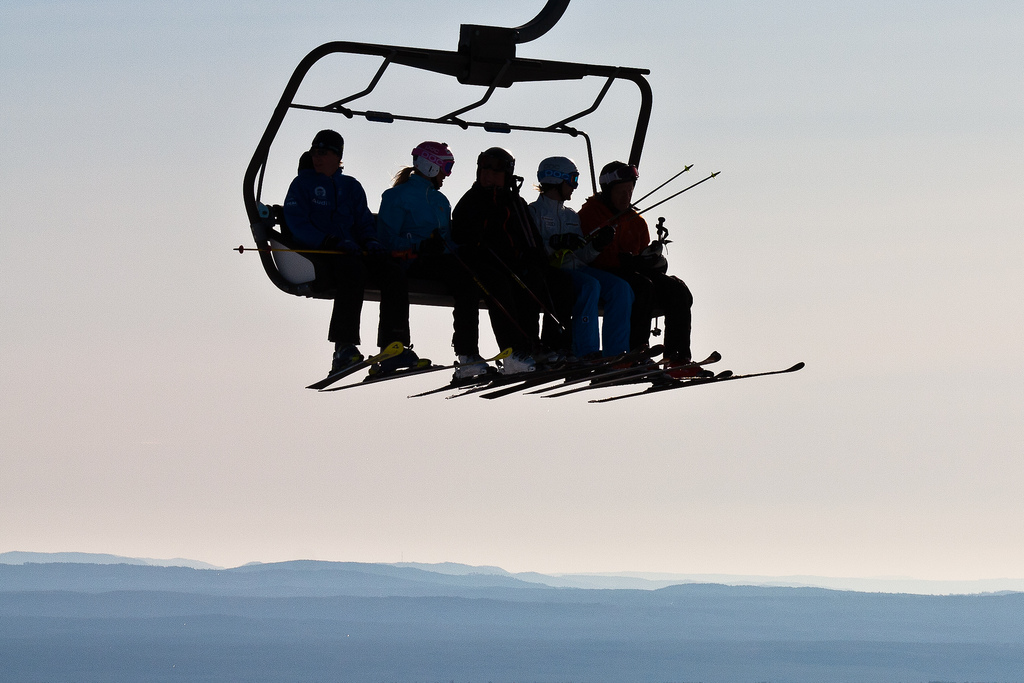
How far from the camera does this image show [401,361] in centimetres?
1097

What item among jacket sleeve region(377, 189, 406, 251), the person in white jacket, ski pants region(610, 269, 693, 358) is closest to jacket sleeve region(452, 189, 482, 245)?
jacket sleeve region(377, 189, 406, 251)

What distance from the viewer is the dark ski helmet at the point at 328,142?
1127cm

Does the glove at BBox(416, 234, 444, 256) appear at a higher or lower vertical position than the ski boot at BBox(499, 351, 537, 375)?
higher

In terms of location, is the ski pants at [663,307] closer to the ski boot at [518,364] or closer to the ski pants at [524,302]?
the ski pants at [524,302]

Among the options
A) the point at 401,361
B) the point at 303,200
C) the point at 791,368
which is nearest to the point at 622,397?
the point at 791,368

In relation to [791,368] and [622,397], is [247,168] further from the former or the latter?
[791,368]

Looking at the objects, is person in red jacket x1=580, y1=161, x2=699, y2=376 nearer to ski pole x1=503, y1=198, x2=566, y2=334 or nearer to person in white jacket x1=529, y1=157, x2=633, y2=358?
person in white jacket x1=529, y1=157, x2=633, y2=358

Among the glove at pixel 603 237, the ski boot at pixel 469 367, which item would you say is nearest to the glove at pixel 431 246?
the ski boot at pixel 469 367

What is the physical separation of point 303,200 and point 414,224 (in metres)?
0.95

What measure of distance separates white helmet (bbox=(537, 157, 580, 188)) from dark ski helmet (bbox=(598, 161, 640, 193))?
1.25 feet

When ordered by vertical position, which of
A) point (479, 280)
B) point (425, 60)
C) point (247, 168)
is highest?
point (425, 60)

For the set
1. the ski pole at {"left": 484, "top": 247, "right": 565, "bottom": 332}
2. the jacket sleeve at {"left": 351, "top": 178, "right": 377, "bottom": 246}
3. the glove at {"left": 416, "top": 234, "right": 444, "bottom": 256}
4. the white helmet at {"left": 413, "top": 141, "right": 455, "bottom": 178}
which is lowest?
the ski pole at {"left": 484, "top": 247, "right": 565, "bottom": 332}

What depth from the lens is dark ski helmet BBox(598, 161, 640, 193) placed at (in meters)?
12.4

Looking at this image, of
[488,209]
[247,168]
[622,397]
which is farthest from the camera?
[622,397]
